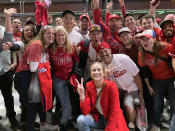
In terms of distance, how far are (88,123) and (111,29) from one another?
1.93 metres

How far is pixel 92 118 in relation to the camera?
2.19 m

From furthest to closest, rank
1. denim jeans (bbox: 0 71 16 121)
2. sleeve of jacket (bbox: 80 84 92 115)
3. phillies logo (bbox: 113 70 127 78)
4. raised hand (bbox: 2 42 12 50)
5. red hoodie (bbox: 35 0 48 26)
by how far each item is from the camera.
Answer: red hoodie (bbox: 35 0 48 26) < denim jeans (bbox: 0 71 16 121) < phillies logo (bbox: 113 70 127 78) < raised hand (bbox: 2 42 12 50) < sleeve of jacket (bbox: 80 84 92 115)

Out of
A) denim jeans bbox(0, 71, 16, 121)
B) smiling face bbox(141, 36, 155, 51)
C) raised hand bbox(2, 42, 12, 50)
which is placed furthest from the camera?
denim jeans bbox(0, 71, 16, 121)

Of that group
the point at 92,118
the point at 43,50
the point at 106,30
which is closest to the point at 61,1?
the point at 106,30

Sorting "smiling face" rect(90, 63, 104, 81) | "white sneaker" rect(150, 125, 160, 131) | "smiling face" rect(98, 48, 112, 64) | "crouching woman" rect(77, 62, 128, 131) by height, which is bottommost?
"white sneaker" rect(150, 125, 160, 131)

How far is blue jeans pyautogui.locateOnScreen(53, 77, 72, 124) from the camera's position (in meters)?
2.47

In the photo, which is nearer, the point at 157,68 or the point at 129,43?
the point at 157,68

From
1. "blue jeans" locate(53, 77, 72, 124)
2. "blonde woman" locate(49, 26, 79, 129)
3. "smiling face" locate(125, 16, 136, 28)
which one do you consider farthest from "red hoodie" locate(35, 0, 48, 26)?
"smiling face" locate(125, 16, 136, 28)

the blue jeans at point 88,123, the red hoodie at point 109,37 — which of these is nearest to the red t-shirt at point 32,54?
the blue jeans at point 88,123

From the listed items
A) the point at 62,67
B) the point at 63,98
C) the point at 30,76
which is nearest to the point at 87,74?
the point at 62,67

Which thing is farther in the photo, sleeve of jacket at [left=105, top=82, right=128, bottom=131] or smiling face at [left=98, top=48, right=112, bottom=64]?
smiling face at [left=98, top=48, right=112, bottom=64]

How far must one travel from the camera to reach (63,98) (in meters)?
2.51

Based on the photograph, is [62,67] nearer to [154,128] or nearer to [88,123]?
[88,123]

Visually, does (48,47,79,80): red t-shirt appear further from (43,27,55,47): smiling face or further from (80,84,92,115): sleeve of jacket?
(80,84,92,115): sleeve of jacket
